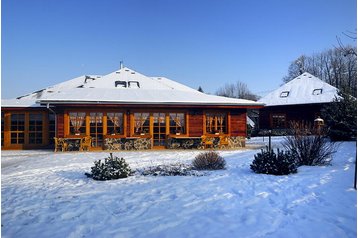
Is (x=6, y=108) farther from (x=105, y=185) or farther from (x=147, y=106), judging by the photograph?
(x=105, y=185)

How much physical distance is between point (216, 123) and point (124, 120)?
16.9ft

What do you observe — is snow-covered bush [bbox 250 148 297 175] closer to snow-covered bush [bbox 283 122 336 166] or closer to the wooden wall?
snow-covered bush [bbox 283 122 336 166]

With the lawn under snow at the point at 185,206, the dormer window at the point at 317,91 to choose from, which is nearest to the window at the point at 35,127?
the lawn under snow at the point at 185,206

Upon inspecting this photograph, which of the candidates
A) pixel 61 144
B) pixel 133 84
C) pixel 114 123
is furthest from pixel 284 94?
pixel 61 144

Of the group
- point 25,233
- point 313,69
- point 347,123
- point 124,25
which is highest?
point 313,69

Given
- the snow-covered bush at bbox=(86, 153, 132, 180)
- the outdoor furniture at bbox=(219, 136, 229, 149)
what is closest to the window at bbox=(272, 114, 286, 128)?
the outdoor furniture at bbox=(219, 136, 229, 149)

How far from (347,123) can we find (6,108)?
18731 mm

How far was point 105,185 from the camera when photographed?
7.36 meters

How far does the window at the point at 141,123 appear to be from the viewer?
1641 cm

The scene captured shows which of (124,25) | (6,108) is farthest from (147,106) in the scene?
(6,108)

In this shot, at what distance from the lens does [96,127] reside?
16.1 meters

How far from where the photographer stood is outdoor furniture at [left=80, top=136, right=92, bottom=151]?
15.5 meters

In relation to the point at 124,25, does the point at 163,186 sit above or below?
below

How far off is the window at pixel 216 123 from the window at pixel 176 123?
1.43 metres
